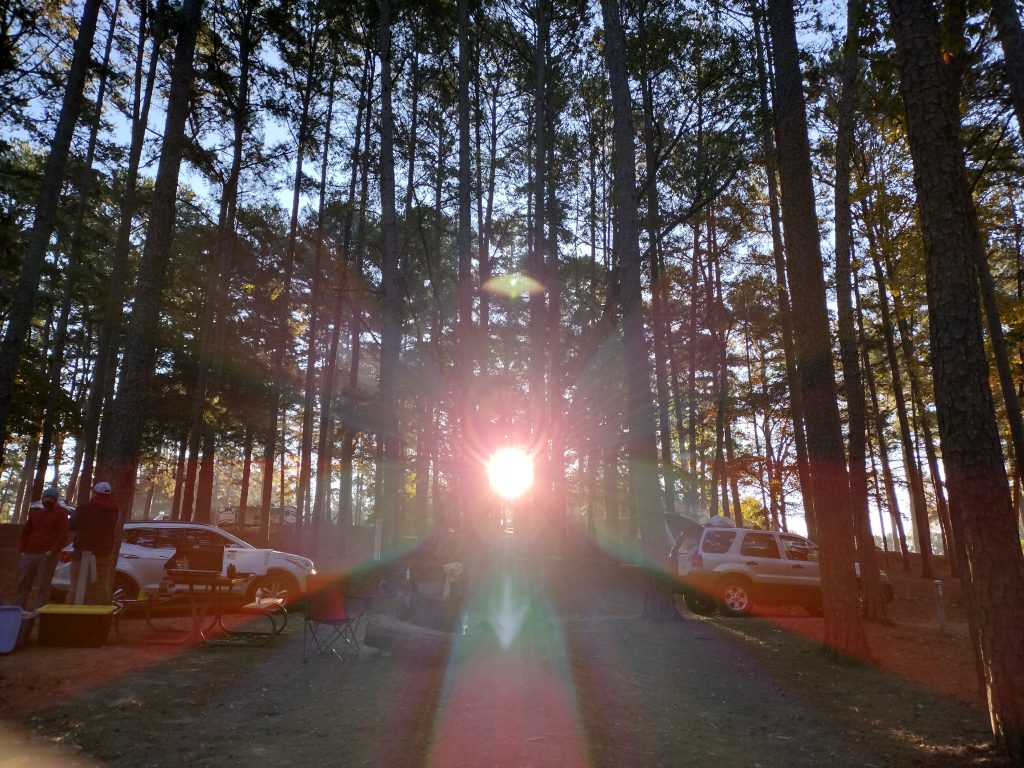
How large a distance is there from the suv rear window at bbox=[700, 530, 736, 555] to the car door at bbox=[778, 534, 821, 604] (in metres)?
1.16

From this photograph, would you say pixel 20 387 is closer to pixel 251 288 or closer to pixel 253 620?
pixel 253 620

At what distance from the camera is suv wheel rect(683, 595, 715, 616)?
13.9m

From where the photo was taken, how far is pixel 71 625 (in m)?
8.42

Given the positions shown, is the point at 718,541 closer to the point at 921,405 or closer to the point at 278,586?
the point at 278,586

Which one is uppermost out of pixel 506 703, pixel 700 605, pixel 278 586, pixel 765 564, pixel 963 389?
pixel 963 389

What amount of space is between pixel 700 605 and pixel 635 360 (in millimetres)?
5689

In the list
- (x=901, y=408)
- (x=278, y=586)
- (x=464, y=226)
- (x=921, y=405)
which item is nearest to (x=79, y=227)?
(x=464, y=226)

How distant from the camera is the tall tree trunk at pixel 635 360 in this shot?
1178 centimetres

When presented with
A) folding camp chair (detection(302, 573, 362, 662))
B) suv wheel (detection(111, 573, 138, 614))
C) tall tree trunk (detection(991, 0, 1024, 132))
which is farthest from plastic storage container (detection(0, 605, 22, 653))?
tall tree trunk (detection(991, 0, 1024, 132))

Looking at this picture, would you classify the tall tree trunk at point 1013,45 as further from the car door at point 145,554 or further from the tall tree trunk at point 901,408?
the car door at point 145,554

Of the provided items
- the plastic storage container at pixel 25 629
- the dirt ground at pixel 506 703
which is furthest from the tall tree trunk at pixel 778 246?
the plastic storage container at pixel 25 629

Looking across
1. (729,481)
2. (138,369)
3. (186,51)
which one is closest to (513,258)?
(729,481)

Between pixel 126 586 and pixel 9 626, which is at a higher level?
pixel 126 586

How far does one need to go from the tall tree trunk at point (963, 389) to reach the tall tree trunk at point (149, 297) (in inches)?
394
